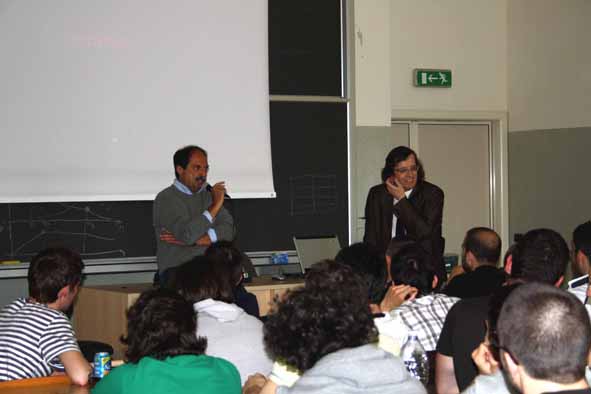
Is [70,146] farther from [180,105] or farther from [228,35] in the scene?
[228,35]

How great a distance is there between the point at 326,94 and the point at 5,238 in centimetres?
270

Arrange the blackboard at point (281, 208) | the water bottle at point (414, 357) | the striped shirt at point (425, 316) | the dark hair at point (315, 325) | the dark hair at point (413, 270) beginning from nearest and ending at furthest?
the dark hair at point (315, 325) → the water bottle at point (414, 357) → the striped shirt at point (425, 316) → the dark hair at point (413, 270) → the blackboard at point (281, 208)

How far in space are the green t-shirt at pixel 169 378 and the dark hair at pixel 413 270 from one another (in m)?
1.21

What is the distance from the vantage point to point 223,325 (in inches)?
127

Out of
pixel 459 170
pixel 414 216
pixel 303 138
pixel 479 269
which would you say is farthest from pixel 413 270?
pixel 459 170

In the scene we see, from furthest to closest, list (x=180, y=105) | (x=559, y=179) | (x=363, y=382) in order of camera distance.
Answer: (x=559, y=179), (x=180, y=105), (x=363, y=382)

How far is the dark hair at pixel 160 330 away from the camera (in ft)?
8.43

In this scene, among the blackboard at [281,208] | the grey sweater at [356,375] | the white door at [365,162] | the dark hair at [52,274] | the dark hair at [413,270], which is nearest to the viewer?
the grey sweater at [356,375]

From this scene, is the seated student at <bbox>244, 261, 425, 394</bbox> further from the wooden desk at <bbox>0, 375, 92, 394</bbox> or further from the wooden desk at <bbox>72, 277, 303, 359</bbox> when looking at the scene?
the wooden desk at <bbox>72, 277, 303, 359</bbox>

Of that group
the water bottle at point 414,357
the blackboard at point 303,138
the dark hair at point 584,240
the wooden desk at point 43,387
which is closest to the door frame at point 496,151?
the blackboard at point 303,138

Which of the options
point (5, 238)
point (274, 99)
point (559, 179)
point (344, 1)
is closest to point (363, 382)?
point (5, 238)

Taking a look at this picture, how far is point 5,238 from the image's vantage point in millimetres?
5973

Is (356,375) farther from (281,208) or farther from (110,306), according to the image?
(281,208)

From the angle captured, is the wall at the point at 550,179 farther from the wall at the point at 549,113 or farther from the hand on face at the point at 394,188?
the hand on face at the point at 394,188
